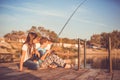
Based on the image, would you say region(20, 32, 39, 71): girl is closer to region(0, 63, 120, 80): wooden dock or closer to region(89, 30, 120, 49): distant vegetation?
region(0, 63, 120, 80): wooden dock

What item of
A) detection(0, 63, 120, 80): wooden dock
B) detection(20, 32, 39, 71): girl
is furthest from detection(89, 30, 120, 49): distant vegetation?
detection(0, 63, 120, 80): wooden dock

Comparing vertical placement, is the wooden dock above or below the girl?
below

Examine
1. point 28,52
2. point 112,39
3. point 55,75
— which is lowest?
point 55,75

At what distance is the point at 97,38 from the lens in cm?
6181

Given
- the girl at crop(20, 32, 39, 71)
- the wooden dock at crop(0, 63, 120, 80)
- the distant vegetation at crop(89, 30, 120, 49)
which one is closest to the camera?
the wooden dock at crop(0, 63, 120, 80)

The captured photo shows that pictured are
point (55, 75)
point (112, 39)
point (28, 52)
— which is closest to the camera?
point (55, 75)

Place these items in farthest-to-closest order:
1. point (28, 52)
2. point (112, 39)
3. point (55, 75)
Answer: point (112, 39), point (28, 52), point (55, 75)

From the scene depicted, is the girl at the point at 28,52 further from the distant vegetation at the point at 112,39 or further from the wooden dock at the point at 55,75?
the distant vegetation at the point at 112,39

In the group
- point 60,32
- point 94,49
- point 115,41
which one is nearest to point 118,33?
point 115,41

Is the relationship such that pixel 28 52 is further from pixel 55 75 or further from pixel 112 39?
pixel 112 39

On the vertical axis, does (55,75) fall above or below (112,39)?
below

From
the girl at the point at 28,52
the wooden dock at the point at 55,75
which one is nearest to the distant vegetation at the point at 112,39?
the girl at the point at 28,52

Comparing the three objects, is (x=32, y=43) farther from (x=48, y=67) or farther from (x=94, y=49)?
(x=94, y=49)

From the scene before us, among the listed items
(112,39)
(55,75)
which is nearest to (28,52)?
(55,75)
